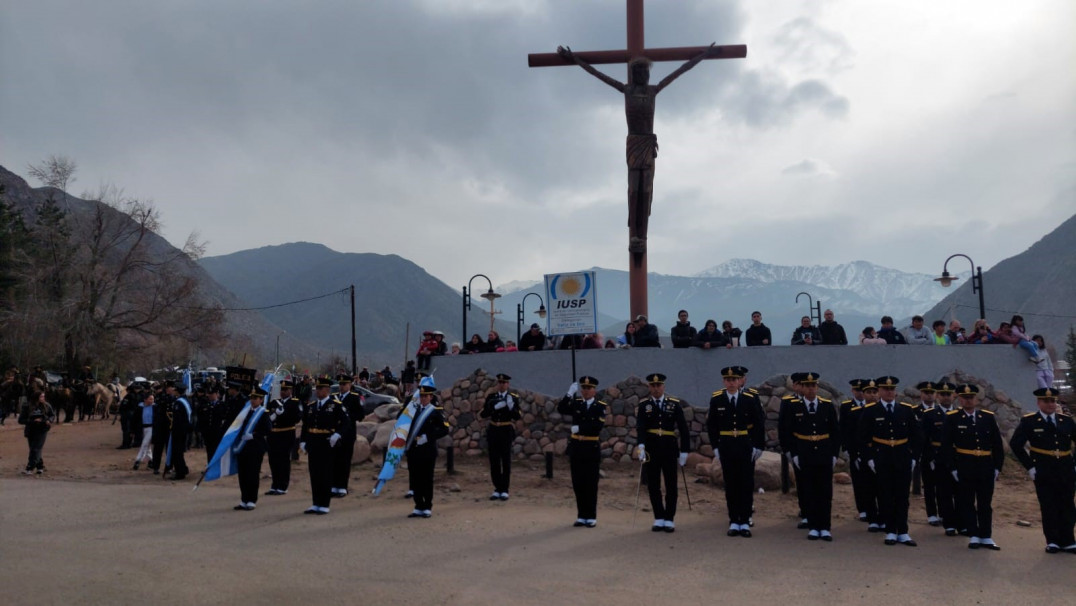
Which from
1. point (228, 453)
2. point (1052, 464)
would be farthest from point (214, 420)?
point (1052, 464)

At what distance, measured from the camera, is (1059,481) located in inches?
311

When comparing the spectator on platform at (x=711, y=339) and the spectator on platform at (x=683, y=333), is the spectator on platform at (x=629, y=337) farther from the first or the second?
the spectator on platform at (x=711, y=339)

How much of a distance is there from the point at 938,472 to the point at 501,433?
6126 mm

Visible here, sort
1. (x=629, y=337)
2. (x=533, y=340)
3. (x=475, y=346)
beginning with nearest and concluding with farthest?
1. (x=629, y=337)
2. (x=533, y=340)
3. (x=475, y=346)

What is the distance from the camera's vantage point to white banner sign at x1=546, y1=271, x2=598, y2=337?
43.4 feet

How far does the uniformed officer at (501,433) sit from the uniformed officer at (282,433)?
2977 mm

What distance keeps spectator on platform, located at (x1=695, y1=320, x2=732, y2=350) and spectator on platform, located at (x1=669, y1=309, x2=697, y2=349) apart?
6.5 inches

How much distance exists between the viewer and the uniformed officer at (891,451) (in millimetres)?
8359

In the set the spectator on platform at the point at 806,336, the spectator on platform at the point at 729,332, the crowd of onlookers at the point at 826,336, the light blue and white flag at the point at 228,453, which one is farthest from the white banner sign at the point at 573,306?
the light blue and white flag at the point at 228,453

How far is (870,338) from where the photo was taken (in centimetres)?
1467

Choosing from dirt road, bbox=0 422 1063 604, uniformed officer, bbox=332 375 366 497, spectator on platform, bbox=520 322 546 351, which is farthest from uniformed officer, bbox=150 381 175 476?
spectator on platform, bbox=520 322 546 351

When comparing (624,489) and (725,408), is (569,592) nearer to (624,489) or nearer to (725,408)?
(725,408)

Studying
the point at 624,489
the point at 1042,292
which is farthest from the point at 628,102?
the point at 1042,292

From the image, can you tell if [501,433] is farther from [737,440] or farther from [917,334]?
[917,334]
